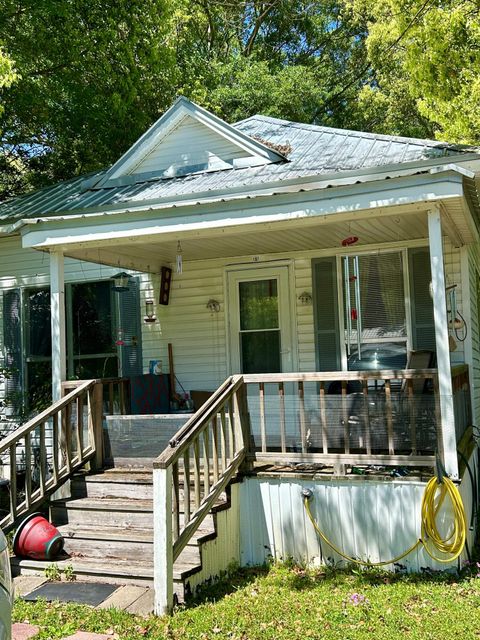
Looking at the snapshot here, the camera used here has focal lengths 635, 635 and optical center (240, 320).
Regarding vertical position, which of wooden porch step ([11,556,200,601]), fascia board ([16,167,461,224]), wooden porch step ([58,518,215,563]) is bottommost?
wooden porch step ([11,556,200,601])

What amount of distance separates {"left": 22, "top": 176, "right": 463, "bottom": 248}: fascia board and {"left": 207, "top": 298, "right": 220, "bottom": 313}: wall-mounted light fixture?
2.51m

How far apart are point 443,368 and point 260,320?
12.8ft

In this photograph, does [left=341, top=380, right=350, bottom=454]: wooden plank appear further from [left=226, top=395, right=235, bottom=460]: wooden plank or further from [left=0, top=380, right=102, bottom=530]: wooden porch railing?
[left=0, top=380, right=102, bottom=530]: wooden porch railing

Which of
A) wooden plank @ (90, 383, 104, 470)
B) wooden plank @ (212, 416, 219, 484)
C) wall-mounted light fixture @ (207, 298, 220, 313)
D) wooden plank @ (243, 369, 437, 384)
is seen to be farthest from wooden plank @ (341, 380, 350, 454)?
wall-mounted light fixture @ (207, 298, 220, 313)

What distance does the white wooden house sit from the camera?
5906mm

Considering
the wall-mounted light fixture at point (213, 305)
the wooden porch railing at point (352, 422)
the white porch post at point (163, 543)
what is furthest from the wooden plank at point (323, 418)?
the wall-mounted light fixture at point (213, 305)

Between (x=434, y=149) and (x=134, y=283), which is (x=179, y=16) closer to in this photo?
(x=134, y=283)

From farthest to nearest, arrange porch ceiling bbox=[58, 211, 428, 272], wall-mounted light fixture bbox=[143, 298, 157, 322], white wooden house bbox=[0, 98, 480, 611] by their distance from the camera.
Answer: wall-mounted light fixture bbox=[143, 298, 157, 322] < porch ceiling bbox=[58, 211, 428, 272] < white wooden house bbox=[0, 98, 480, 611]

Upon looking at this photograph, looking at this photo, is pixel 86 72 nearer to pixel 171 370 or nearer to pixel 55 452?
pixel 171 370

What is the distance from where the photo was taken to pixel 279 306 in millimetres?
9156

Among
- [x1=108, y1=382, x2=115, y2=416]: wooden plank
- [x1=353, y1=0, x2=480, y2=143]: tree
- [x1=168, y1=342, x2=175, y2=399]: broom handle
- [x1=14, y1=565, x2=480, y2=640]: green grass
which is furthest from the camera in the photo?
[x1=353, y1=0, x2=480, y2=143]: tree

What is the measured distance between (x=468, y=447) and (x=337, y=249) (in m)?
3.16

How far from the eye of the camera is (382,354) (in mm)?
8398

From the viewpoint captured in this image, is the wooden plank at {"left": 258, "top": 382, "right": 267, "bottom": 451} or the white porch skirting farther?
the wooden plank at {"left": 258, "top": 382, "right": 267, "bottom": 451}
